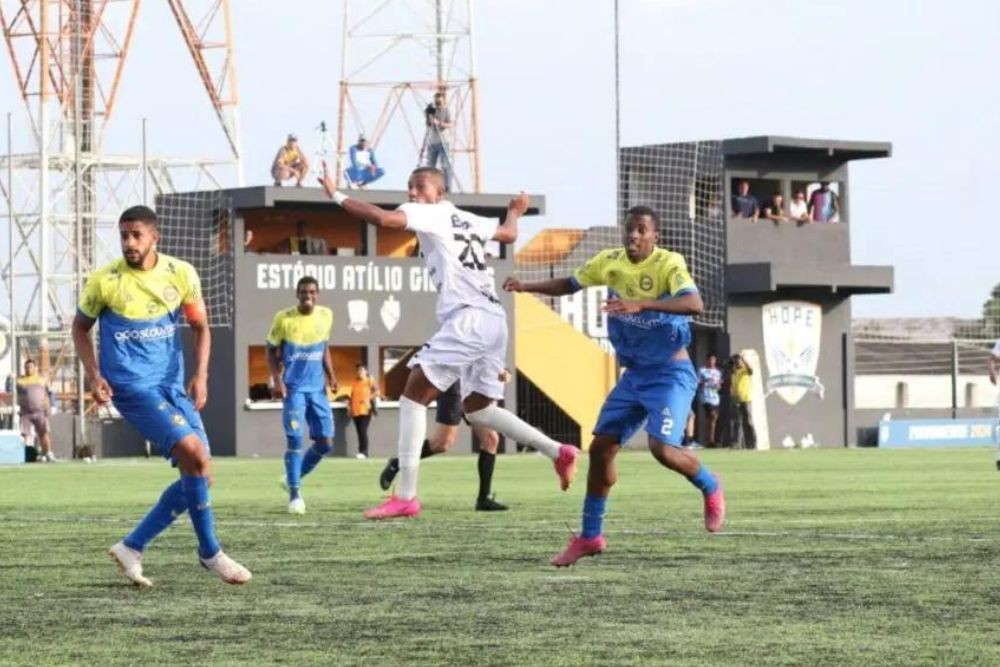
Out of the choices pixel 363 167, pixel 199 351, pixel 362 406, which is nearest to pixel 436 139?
pixel 363 167

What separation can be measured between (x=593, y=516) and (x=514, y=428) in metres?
3.72

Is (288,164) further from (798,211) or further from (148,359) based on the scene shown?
(148,359)

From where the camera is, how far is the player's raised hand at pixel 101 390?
11609 mm

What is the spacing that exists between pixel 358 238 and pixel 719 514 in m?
36.9

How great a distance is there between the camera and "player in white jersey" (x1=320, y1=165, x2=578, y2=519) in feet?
54.9

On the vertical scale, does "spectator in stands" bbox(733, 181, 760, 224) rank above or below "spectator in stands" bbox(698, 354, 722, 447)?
above

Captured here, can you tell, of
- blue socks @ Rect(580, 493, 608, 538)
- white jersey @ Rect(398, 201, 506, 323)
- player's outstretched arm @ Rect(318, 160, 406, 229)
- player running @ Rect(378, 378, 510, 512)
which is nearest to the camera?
blue socks @ Rect(580, 493, 608, 538)

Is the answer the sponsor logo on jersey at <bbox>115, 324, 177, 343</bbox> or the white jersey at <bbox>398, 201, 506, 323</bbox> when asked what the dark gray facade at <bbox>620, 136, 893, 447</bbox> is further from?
the sponsor logo on jersey at <bbox>115, 324, 177, 343</bbox>

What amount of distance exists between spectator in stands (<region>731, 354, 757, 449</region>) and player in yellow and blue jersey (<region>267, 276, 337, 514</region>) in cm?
3043

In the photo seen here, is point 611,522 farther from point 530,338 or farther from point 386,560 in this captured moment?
point 530,338

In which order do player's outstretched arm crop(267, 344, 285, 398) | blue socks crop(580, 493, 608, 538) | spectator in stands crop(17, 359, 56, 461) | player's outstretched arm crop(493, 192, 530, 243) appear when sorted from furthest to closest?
spectator in stands crop(17, 359, 56, 461) → player's outstretched arm crop(267, 344, 285, 398) → player's outstretched arm crop(493, 192, 530, 243) → blue socks crop(580, 493, 608, 538)

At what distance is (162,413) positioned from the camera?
38.4 ft

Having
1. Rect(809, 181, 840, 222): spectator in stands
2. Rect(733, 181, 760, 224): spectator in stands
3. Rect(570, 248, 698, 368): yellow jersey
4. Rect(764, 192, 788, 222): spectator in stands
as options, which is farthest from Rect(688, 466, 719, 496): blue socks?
Rect(809, 181, 840, 222): spectator in stands

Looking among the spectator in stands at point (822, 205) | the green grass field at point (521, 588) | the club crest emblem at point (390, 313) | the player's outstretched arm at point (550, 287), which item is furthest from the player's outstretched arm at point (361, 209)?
the spectator in stands at point (822, 205)
